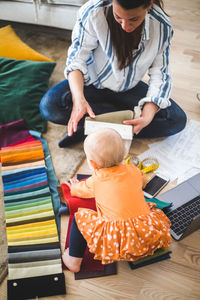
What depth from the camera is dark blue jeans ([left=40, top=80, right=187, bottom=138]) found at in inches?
54.0

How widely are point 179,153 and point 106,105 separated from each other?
0.45 meters

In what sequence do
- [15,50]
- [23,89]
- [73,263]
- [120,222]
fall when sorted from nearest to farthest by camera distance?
[120,222] → [73,263] → [23,89] → [15,50]

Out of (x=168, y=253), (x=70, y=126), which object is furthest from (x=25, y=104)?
(x=168, y=253)

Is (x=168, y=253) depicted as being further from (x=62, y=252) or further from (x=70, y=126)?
(x=70, y=126)

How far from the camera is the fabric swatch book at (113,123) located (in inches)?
47.1

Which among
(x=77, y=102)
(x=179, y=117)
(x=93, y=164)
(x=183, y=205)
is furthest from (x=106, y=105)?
(x=183, y=205)

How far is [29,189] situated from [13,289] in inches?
16.9

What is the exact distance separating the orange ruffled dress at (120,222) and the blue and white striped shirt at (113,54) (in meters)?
0.44

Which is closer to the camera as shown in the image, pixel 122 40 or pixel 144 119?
pixel 122 40

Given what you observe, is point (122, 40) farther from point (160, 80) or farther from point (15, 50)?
point (15, 50)

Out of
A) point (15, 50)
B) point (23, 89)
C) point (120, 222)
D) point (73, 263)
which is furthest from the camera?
point (15, 50)

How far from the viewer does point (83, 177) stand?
1379 millimetres

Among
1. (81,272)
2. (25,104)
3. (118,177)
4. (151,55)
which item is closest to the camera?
(118,177)

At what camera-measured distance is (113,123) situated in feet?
4.02
